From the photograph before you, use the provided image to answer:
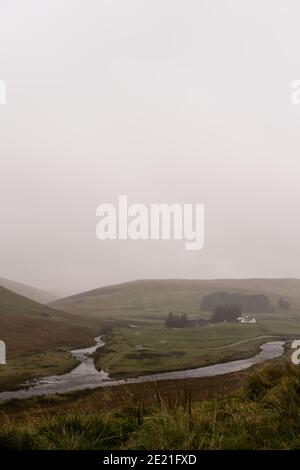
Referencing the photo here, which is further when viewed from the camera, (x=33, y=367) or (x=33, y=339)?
(x=33, y=339)

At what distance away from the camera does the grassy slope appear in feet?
263

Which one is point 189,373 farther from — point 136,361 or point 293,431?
point 293,431

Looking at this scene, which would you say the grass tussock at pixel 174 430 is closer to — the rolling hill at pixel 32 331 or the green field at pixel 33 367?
the green field at pixel 33 367

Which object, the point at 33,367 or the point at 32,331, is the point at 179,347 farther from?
the point at 33,367

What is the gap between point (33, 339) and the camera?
12581 centimetres

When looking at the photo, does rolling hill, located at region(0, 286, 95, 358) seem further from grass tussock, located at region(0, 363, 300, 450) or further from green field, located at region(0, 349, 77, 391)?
grass tussock, located at region(0, 363, 300, 450)

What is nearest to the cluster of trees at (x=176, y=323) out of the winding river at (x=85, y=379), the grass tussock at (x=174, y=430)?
the winding river at (x=85, y=379)

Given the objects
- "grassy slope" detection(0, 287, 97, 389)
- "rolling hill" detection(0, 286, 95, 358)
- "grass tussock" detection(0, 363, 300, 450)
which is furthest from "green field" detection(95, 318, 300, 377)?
"grass tussock" detection(0, 363, 300, 450)

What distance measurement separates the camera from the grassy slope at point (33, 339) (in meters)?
80.2

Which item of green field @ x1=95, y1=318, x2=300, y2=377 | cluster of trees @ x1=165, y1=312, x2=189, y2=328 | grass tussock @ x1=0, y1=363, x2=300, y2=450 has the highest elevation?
grass tussock @ x1=0, y1=363, x2=300, y2=450

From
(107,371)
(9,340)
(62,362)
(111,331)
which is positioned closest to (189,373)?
(107,371)

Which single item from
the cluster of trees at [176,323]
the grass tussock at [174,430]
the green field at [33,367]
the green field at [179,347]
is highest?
the grass tussock at [174,430]

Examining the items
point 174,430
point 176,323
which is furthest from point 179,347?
point 174,430

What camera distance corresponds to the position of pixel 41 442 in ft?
27.8
